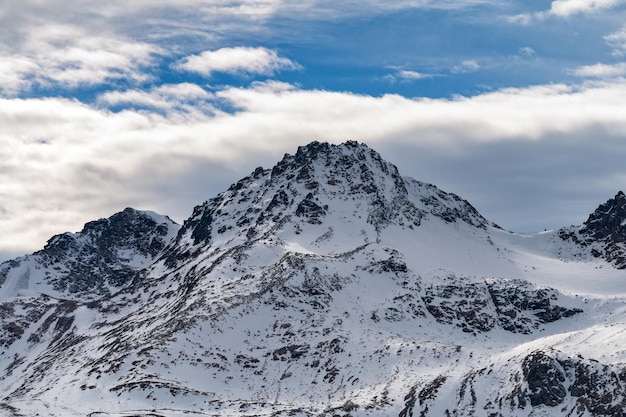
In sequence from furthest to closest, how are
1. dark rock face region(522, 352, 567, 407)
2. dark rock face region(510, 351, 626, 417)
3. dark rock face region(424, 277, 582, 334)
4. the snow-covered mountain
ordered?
dark rock face region(424, 277, 582, 334) < the snow-covered mountain < dark rock face region(522, 352, 567, 407) < dark rock face region(510, 351, 626, 417)

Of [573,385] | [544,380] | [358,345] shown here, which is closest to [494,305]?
[358,345]

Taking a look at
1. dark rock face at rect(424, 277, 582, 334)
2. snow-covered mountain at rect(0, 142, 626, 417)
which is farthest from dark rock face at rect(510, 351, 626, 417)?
dark rock face at rect(424, 277, 582, 334)

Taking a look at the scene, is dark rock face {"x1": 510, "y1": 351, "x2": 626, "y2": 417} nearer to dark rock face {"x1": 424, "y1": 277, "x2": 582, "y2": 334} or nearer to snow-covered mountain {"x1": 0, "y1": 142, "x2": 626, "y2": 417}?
snow-covered mountain {"x1": 0, "y1": 142, "x2": 626, "y2": 417}

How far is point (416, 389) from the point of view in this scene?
13575 centimetres

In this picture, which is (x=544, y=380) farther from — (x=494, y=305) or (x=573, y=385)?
(x=494, y=305)

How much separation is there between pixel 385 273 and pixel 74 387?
68317 millimetres

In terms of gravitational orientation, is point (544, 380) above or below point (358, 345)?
below

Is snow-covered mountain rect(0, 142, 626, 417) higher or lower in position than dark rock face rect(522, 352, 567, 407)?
higher

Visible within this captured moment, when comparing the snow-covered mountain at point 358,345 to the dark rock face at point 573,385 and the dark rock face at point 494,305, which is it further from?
the dark rock face at point 494,305

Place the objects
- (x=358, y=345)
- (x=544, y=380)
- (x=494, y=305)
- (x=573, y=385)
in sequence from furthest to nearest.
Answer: (x=494, y=305) < (x=358, y=345) < (x=544, y=380) < (x=573, y=385)

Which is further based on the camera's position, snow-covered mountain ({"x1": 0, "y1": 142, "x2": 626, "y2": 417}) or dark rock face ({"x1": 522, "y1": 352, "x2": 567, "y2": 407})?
snow-covered mountain ({"x1": 0, "y1": 142, "x2": 626, "y2": 417})

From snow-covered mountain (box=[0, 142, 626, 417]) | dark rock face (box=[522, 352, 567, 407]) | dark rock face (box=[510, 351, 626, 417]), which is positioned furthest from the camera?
snow-covered mountain (box=[0, 142, 626, 417])

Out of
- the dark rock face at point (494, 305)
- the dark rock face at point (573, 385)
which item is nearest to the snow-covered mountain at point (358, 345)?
the dark rock face at point (573, 385)

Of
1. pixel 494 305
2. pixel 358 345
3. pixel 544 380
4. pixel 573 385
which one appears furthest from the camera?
pixel 494 305
